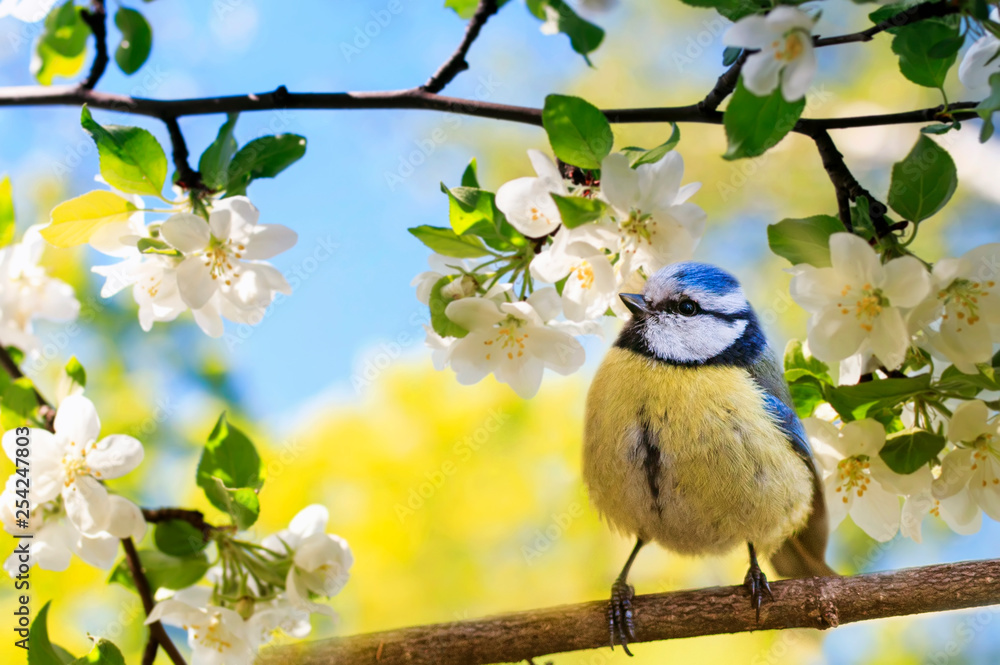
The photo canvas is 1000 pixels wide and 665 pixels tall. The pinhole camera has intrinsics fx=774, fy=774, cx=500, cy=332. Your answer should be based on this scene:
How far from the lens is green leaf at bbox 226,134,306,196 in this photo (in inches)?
35.7

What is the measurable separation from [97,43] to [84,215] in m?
0.29

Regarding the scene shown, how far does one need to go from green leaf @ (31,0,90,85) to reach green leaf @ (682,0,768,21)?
0.98 m

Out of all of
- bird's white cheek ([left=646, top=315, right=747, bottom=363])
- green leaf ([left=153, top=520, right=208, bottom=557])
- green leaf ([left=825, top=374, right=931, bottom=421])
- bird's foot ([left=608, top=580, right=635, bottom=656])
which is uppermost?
bird's white cheek ([left=646, top=315, right=747, bottom=363])

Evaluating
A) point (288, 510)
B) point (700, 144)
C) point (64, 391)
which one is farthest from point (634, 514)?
point (700, 144)

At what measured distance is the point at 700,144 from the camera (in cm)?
344

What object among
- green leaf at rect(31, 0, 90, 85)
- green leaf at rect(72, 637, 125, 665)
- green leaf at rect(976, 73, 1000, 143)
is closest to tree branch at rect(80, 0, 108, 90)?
green leaf at rect(31, 0, 90, 85)

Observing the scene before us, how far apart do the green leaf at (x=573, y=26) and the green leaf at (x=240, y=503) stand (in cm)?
61

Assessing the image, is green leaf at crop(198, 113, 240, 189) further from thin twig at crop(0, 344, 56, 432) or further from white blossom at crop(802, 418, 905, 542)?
white blossom at crop(802, 418, 905, 542)

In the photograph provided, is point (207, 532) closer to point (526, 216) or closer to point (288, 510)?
point (526, 216)

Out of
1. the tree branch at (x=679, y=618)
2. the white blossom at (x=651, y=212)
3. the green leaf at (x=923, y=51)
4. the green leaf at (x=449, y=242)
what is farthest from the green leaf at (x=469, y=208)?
the tree branch at (x=679, y=618)

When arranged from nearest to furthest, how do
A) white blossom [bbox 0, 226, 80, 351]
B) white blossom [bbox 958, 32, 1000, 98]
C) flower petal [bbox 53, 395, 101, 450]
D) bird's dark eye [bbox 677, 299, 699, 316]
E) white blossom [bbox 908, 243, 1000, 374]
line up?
white blossom [bbox 908, 243, 1000, 374] → white blossom [bbox 958, 32, 1000, 98] → flower petal [bbox 53, 395, 101, 450] → bird's dark eye [bbox 677, 299, 699, 316] → white blossom [bbox 0, 226, 80, 351]

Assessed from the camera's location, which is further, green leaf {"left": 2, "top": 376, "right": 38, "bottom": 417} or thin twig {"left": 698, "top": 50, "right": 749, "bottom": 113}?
green leaf {"left": 2, "top": 376, "right": 38, "bottom": 417}

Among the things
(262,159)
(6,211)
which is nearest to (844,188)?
(262,159)

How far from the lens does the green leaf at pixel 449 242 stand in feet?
2.62
